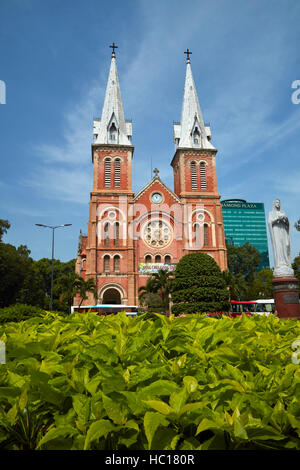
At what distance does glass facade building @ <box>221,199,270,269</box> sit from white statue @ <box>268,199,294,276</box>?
10024 cm


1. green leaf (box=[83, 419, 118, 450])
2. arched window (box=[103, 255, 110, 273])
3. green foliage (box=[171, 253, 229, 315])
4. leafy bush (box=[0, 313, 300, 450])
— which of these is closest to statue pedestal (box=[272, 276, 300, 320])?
green foliage (box=[171, 253, 229, 315])

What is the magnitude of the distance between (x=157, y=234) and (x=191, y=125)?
45.4 feet

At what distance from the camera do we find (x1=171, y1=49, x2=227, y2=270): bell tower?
37.0 metres

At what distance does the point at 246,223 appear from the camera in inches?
4515

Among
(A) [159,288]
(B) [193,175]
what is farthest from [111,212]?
(B) [193,175]

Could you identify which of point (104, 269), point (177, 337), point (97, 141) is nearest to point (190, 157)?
point (97, 141)

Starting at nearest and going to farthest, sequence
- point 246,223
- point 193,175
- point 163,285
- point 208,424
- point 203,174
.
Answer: point 208,424 < point 163,285 < point 193,175 < point 203,174 < point 246,223

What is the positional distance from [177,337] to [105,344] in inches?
19.5

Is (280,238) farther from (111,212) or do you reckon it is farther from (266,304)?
(266,304)

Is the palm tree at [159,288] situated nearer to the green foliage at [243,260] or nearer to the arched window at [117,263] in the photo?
the arched window at [117,263]

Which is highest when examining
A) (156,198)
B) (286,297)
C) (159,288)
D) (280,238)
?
(156,198)

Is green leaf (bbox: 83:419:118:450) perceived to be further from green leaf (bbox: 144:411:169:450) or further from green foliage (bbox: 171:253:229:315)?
green foliage (bbox: 171:253:229:315)
